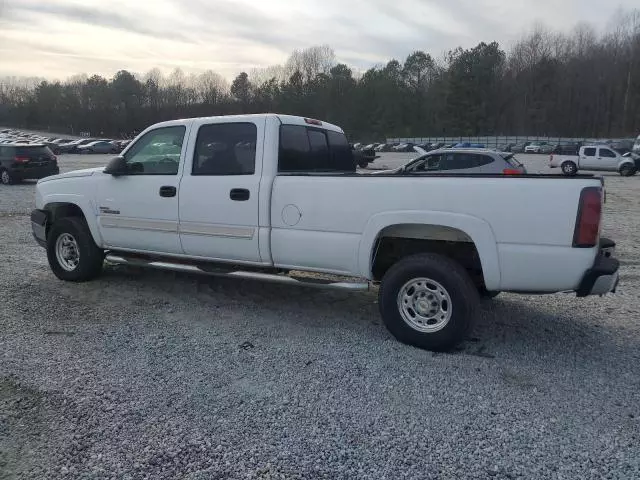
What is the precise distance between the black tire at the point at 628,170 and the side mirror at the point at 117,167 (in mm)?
31314

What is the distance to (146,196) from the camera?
18.8 feet

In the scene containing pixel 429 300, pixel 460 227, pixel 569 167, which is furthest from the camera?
pixel 569 167

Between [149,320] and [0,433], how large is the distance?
2.10 m

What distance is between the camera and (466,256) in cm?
470

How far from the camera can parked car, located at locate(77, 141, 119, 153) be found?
183 ft

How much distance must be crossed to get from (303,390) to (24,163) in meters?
20.7

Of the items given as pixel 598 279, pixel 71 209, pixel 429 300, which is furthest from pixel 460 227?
pixel 71 209

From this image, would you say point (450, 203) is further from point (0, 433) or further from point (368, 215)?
point (0, 433)

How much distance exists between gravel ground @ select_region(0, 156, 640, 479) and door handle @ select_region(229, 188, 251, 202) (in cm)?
122

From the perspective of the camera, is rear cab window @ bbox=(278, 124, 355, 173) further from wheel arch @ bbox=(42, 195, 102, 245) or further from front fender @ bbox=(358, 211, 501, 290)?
wheel arch @ bbox=(42, 195, 102, 245)

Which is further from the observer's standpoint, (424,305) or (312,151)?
(312,151)

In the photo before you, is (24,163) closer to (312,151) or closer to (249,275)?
(312,151)

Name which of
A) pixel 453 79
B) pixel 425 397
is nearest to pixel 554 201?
pixel 425 397

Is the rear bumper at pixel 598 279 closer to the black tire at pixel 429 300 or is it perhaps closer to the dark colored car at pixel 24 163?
the black tire at pixel 429 300
